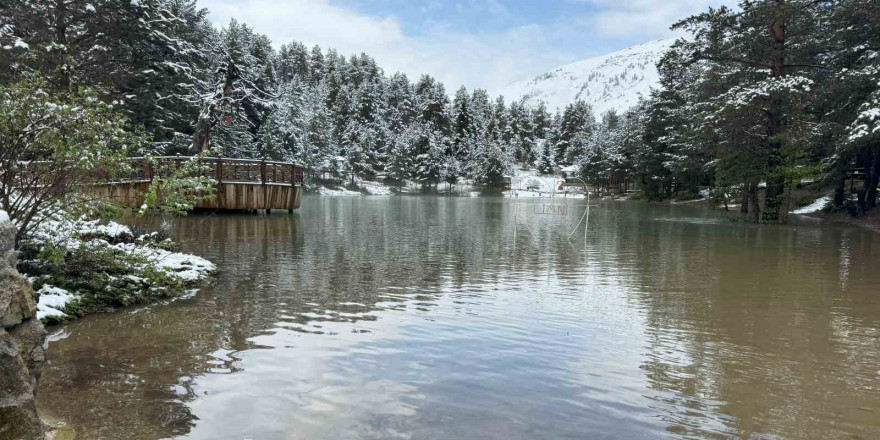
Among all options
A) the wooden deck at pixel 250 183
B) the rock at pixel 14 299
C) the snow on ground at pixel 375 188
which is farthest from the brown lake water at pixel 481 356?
the snow on ground at pixel 375 188

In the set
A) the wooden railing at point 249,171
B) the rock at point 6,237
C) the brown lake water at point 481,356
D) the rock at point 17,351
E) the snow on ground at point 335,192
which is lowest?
the brown lake water at point 481,356

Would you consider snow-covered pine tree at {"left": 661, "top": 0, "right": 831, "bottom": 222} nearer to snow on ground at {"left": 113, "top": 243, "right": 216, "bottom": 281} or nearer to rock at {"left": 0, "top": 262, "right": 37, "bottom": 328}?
snow on ground at {"left": 113, "top": 243, "right": 216, "bottom": 281}

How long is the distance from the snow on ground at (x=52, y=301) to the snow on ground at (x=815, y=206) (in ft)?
125

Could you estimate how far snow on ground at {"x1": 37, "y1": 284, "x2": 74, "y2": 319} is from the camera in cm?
700

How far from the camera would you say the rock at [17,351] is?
10.8 ft

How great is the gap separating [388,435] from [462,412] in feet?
2.29

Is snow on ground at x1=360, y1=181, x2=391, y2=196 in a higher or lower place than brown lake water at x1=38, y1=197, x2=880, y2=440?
higher

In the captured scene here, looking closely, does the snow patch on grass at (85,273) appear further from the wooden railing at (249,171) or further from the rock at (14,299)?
the wooden railing at (249,171)

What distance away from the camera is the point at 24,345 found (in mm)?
3801

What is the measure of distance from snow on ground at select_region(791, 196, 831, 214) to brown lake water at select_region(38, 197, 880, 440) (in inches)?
1005

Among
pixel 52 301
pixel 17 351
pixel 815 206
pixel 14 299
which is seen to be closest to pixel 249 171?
pixel 52 301

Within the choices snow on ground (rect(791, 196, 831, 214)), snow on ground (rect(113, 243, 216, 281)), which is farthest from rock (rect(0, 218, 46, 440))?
snow on ground (rect(791, 196, 831, 214))

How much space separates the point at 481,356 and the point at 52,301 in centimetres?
575

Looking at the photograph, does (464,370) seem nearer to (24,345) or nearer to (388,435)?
(388,435)
